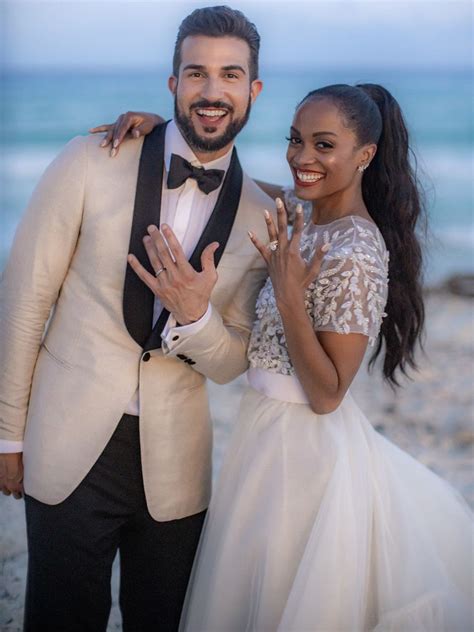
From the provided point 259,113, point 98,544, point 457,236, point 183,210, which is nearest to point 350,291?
point 183,210

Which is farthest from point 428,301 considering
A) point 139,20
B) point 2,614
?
point 139,20

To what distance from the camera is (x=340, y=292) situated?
2422 millimetres

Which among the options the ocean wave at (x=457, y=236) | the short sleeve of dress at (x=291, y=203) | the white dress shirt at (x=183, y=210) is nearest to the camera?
the white dress shirt at (x=183, y=210)

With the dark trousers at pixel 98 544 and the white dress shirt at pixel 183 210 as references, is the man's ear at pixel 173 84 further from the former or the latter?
the dark trousers at pixel 98 544

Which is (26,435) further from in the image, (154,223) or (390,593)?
(390,593)

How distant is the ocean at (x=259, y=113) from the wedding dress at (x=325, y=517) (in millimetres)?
14991

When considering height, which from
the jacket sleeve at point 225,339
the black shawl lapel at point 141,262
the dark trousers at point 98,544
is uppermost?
the black shawl lapel at point 141,262

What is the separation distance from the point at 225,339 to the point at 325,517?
2.03 ft

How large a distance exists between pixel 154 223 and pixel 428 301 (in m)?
7.55

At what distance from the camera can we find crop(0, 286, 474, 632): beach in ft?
13.1

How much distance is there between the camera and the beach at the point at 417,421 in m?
3.98

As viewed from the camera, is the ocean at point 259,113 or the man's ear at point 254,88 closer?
the man's ear at point 254,88

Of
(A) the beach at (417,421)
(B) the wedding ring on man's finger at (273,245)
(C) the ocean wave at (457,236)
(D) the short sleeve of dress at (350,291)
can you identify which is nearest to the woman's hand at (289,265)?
(B) the wedding ring on man's finger at (273,245)

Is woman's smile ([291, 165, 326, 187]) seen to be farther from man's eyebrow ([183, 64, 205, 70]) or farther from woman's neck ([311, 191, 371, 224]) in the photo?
man's eyebrow ([183, 64, 205, 70])
